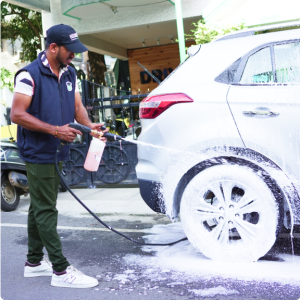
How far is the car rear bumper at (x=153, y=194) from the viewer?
3621 mm

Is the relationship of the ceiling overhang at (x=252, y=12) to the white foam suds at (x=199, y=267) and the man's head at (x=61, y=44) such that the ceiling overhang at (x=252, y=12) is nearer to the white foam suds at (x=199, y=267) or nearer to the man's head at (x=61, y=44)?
the white foam suds at (x=199, y=267)

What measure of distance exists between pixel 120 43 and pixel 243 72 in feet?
32.4

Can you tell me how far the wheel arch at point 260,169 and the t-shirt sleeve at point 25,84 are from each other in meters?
1.39

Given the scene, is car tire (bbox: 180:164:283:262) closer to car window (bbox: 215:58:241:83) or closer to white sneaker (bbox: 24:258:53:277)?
car window (bbox: 215:58:241:83)

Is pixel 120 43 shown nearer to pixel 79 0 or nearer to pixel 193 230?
pixel 79 0

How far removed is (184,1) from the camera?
8.94 m

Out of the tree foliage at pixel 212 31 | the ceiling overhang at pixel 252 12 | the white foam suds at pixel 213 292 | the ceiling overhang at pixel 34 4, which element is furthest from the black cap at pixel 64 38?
the ceiling overhang at pixel 34 4

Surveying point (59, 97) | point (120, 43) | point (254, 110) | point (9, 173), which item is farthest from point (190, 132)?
point (120, 43)

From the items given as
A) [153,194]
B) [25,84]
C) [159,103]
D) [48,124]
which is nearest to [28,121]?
[48,124]

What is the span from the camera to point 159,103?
357cm

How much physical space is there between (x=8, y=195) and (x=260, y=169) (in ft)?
14.2

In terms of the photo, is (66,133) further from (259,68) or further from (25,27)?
(25,27)

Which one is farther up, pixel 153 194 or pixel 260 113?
pixel 260 113

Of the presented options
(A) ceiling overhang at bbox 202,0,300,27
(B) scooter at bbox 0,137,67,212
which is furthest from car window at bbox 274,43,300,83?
(B) scooter at bbox 0,137,67,212
